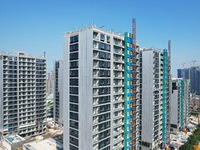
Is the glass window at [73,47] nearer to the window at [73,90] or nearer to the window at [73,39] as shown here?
the window at [73,39]

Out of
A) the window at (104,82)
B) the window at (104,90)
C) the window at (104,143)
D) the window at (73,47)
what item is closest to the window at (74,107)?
the window at (104,90)

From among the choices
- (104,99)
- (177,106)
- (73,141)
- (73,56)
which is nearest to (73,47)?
(73,56)

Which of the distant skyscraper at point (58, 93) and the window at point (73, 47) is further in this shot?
the distant skyscraper at point (58, 93)

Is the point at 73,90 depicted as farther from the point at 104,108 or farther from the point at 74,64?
the point at 104,108

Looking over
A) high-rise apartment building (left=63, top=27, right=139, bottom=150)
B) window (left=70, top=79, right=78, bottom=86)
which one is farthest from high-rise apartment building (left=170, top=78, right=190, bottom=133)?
window (left=70, top=79, right=78, bottom=86)

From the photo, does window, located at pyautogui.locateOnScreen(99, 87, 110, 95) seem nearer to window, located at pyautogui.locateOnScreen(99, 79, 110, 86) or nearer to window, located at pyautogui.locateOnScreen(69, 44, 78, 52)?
window, located at pyautogui.locateOnScreen(99, 79, 110, 86)

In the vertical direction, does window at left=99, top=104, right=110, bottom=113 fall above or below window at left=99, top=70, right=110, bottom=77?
below
